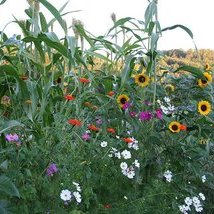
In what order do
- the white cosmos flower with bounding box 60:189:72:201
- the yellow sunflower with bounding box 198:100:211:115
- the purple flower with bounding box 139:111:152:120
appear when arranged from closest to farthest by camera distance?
the white cosmos flower with bounding box 60:189:72:201 < the purple flower with bounding box 139:111:152:120 < the yellow sunflower with bounding box 198:100:211:115

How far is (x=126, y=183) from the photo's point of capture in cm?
228

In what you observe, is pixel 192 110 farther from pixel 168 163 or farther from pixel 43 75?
pixel 43 75

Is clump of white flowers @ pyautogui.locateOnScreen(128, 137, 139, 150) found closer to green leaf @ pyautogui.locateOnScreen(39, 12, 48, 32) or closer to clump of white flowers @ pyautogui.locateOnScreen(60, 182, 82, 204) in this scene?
clump of white flowers @ pyautogui.locateOnScreen(60, 182, 82, 204)

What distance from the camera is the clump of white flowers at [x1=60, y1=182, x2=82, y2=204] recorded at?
1765 mm

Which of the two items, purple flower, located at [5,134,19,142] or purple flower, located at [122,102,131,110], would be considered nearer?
purple flower, located at [5,134,19,142]

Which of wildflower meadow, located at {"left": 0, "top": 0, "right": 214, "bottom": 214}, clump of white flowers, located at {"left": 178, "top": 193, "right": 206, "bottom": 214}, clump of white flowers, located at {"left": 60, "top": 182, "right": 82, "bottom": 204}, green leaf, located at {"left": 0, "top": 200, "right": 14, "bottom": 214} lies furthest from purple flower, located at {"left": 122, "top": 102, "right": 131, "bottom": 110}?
green leaf, located at {"left": 0, "top": 200, "right": 14, "bottom": 214}

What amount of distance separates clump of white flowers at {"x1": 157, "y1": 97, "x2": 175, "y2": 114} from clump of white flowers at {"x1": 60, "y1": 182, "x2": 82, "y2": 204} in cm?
84

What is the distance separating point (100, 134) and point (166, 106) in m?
0.44

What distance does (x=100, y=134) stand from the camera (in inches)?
97.8

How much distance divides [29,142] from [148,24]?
0.99m

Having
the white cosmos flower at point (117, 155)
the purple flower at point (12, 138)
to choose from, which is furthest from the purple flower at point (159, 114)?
the purple flower at point (12, 138)

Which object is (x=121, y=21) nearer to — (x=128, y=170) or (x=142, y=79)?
(x=142, y=79)

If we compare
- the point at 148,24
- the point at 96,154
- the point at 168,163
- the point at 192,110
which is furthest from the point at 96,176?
the point at 148,24

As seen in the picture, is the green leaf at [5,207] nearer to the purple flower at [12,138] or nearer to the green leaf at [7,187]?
the green leaf at [7,187]
